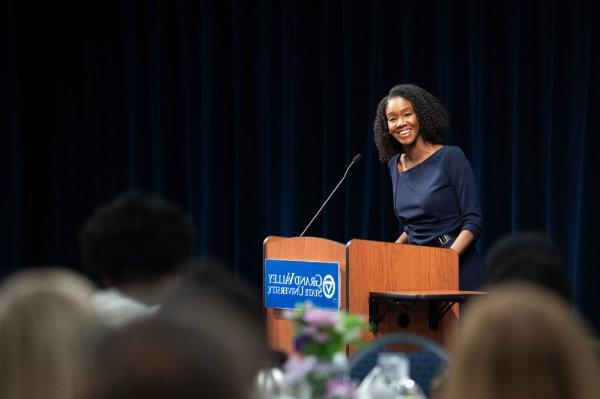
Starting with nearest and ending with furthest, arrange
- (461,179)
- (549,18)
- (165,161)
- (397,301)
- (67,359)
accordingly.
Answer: (67,359) → (397,301) → (461,179) → (549,18) → (165,161)

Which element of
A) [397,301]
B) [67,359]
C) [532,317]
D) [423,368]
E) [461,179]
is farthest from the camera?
[461,179]

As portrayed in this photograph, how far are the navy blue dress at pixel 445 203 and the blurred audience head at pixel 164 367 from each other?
3411 millimetres

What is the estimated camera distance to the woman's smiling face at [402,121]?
4.39m

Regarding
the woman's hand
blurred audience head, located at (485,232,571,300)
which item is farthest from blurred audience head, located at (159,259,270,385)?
the woman's hand

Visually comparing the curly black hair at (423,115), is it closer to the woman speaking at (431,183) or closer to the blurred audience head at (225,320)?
the woman speaking at (431,183)

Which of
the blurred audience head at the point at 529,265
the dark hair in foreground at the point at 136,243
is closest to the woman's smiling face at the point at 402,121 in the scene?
the dark hair in foreground at the point at 136,243

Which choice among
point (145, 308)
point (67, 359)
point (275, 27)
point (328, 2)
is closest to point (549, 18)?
point (328, 2)

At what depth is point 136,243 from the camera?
2172mm

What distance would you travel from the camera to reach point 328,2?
21.3 ft

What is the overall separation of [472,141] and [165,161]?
2.44 metres

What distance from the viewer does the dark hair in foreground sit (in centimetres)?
217

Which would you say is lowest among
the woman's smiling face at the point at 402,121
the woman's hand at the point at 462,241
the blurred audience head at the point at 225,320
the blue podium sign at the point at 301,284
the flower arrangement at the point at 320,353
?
the blue podium sign at the point at 301,284

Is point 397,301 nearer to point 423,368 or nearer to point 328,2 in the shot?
point 423,368

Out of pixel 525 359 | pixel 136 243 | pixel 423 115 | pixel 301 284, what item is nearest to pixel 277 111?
pixel 423 115
